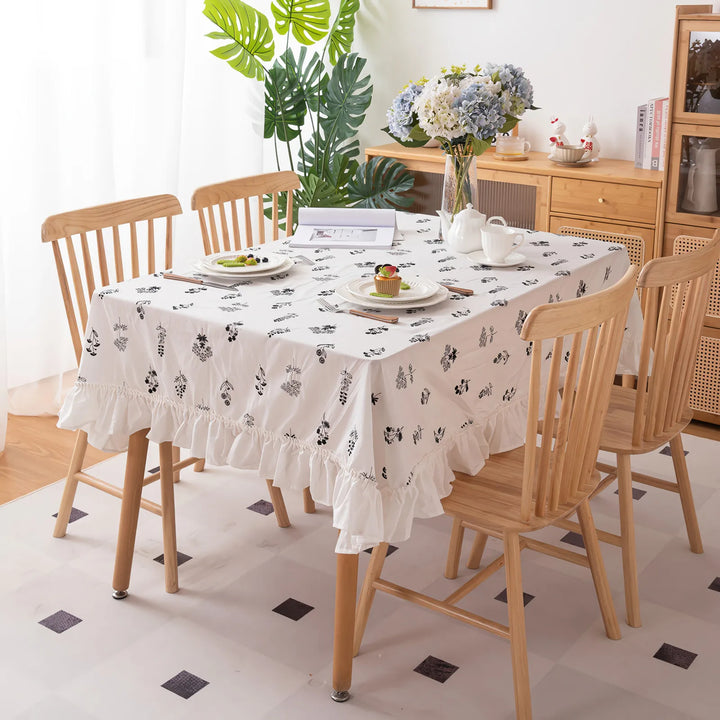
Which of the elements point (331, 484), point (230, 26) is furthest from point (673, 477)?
point (230, 26)

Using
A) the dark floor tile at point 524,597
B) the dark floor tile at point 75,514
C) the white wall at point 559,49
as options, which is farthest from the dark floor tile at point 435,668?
the white wall at point 559,49

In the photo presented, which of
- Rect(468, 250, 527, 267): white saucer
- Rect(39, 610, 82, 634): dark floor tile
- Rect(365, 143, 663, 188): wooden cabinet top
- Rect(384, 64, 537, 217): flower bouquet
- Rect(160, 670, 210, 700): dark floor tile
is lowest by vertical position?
Rect(160, 670, 210, 700): dark floor tile

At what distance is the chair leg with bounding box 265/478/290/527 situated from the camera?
9.14 feet

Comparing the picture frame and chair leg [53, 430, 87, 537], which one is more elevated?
the picture frame

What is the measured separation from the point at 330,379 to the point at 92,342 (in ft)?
2.29

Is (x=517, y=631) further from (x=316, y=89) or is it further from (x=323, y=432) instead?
(x=316, y=89)

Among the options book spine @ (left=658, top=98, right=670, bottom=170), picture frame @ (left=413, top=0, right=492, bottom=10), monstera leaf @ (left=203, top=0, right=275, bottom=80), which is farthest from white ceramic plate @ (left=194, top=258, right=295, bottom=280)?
picture frame @ (left=413, top=0, right=492, bottom=10)

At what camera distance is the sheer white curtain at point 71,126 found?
11.4ft

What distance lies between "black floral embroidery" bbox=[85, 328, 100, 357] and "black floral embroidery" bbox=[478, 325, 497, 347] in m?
0.90

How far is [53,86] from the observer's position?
3525 mm

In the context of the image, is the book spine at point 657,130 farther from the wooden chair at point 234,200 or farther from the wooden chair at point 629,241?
the wooden chair at point 234,200

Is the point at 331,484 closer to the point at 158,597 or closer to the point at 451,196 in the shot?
the point at 158,597

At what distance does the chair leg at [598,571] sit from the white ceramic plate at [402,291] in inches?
23.3

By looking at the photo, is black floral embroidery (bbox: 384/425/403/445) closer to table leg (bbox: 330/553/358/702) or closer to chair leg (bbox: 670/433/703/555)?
table leg (bbox: 330/553/358/702)
